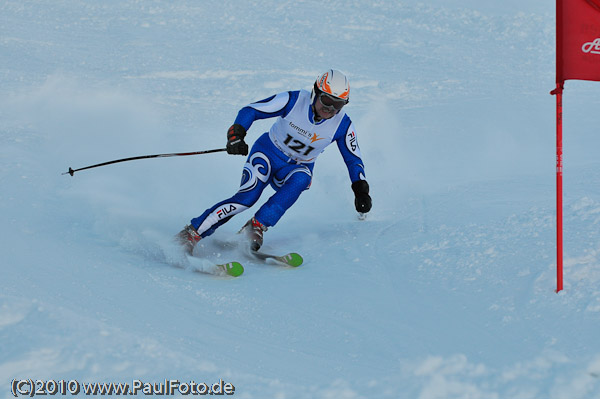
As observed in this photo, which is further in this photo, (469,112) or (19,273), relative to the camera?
(469,112)

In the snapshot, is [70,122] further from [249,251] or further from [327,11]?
[327,11]

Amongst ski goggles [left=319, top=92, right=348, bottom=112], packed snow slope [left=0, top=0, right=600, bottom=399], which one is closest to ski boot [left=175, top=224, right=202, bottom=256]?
packed snow slope [left=0, top=0, right=600, bottom=399]

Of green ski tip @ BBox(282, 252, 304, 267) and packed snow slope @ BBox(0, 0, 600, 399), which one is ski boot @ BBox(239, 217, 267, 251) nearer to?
A: packed snow slope @ BBox(0, 0, 600, 399)

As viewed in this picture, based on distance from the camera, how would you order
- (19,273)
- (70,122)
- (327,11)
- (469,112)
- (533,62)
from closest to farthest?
(19,273), (70,122), (469,112), (533,62), (327,11)

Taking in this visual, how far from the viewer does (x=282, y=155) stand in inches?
203

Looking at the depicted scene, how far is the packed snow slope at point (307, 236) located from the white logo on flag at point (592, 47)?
1179 millimetres

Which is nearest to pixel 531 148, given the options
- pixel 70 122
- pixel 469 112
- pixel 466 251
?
pixel 469 112

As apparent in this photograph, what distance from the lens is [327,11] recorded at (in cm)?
1608

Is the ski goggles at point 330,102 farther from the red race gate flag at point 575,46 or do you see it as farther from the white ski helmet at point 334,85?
the red race gate flag at point 575,46

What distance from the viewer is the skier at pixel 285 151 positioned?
4.78 meters

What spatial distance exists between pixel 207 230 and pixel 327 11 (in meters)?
12.3

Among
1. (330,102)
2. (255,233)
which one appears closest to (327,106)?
(330,102)

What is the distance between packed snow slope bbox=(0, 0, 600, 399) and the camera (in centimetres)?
288

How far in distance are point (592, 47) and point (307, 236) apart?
2668mm
